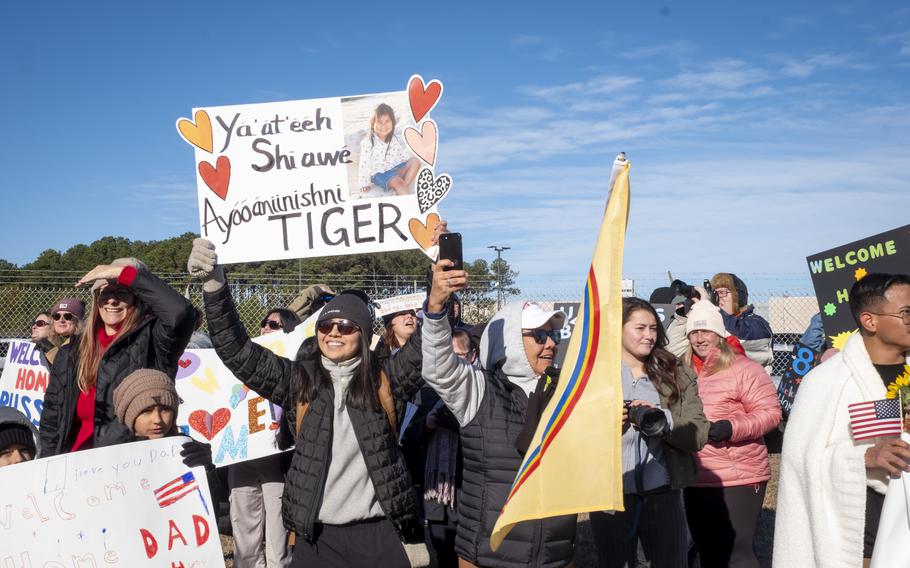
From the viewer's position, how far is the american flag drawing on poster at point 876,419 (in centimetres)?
337

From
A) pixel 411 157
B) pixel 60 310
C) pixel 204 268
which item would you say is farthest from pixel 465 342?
pixel 60 310

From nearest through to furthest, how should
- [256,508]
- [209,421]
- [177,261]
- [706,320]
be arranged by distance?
[706,320] → [209,421] → [256,508] → [177,261]

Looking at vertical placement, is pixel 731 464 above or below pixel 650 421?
below

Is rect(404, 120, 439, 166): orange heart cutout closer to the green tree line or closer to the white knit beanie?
the white knit beanie

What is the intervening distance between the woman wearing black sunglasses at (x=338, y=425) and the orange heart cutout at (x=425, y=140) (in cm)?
160

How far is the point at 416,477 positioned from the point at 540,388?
7.34 feet

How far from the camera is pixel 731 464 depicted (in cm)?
525

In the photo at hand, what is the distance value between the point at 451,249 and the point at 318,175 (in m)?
2.09

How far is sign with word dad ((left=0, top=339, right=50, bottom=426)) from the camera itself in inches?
266

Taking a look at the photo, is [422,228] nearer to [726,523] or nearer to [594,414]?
[594,414]

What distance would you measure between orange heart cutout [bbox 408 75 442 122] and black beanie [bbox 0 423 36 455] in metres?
2.81

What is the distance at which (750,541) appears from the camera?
5.20 m

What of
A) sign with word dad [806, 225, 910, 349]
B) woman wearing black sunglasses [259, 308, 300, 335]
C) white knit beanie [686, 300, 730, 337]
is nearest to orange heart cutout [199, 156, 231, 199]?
woman wearing black sunglasses [259, 308, 300, 335]

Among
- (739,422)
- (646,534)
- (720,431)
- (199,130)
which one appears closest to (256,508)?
(199,130)
